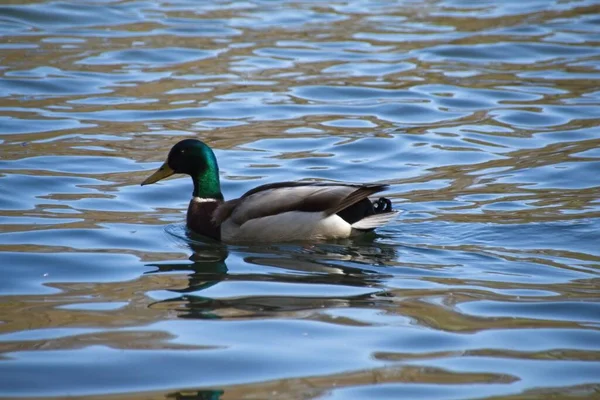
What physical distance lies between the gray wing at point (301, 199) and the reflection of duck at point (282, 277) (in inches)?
10.6

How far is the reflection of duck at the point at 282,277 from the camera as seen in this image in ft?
21.2

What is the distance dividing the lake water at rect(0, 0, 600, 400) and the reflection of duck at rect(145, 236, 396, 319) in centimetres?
3

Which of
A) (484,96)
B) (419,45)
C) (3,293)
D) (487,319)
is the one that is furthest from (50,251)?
(419,45)

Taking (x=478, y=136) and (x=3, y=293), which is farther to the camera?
(x=478, y=136)

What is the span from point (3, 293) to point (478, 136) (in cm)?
617

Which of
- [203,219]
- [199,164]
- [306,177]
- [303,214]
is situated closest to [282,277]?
[303,214]

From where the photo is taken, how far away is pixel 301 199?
27.2 ft

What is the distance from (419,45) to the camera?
51.2ft

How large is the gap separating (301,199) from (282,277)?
122 centimetres

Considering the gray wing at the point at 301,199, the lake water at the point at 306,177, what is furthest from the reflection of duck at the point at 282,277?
the gray wing at the point at 301,199

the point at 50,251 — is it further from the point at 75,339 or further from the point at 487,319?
the point at 487,319

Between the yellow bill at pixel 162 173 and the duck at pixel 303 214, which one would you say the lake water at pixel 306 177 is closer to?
the duck at pixel 303 214

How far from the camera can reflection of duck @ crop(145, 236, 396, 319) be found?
6477mm

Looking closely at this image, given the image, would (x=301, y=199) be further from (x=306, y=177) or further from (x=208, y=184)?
(x=306, y=177)
